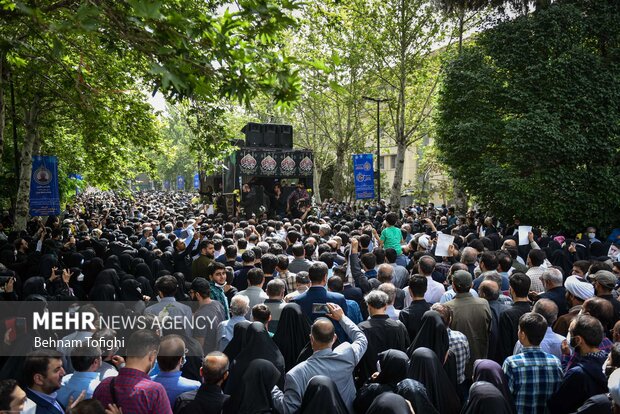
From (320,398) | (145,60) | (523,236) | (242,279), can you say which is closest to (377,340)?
(320,398)

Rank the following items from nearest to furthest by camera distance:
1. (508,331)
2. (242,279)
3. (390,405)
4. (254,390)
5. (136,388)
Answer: (390,405) < (136,388) < (254,390) < (508,331) < (242,279)

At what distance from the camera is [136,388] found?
363 centimetres

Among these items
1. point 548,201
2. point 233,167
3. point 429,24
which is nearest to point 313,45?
point 429,24

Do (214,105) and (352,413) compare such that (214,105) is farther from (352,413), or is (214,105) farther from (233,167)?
(233,167)

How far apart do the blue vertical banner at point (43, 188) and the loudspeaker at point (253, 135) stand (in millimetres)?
9736

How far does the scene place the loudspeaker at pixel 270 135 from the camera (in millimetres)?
24031

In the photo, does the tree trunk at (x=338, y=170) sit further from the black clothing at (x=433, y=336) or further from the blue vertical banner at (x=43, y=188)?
the black clothing at (x=433, y=336)

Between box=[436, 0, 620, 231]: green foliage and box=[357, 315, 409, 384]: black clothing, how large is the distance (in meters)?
11.3

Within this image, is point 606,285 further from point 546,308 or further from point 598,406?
point 598,406

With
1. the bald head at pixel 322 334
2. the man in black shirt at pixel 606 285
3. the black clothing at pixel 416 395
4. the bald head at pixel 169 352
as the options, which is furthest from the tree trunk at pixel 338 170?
the black clothing at pixel 416 395

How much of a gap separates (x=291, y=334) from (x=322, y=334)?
Answer: 43.6 inches

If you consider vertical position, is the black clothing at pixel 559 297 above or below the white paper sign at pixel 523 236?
below

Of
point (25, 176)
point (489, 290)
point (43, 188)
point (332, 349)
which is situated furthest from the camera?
point (25, 176)

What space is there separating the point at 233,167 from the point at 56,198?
8276 millimetres
